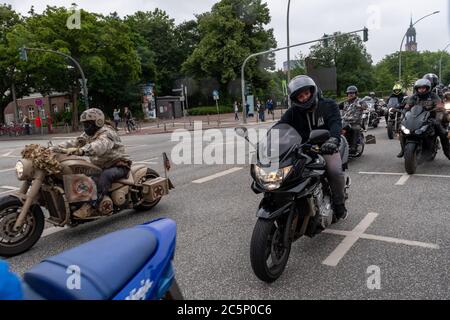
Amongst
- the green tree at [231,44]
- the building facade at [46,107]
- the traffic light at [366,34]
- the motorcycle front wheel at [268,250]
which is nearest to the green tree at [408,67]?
the green tree at [231,44]

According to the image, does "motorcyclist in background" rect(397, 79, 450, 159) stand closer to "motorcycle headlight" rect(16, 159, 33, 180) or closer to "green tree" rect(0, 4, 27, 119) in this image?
"motorcycle headlight" rect(16, 159, 33, 180)

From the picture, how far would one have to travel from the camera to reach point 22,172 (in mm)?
4379

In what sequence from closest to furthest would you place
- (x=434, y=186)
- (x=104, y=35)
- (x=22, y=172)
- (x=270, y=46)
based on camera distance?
(x=22, y=172), (x=434, y=186), (x=104, y=35), (x=270, y=46)

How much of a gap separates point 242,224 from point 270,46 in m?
51.3

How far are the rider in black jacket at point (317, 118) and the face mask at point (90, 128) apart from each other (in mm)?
2475

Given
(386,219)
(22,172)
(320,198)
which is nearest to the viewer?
(320,198)

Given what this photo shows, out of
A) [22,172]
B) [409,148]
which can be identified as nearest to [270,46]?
[409,148]

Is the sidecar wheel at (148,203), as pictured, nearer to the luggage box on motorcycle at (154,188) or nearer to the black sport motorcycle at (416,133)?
the luggage box on motorcycle at (154,188)

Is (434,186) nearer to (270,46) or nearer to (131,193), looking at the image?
(131,193)

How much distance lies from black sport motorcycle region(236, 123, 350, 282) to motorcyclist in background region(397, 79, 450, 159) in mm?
4756

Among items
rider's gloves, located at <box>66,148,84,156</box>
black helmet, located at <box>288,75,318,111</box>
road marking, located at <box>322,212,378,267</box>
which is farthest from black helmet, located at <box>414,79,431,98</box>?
rider's gloves, located at <box>66,148,84,156</box>

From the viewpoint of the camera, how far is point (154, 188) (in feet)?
18.7

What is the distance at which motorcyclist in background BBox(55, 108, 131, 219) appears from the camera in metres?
4.79

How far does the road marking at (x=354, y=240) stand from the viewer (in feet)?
12.6
